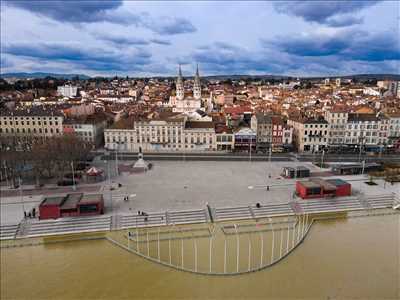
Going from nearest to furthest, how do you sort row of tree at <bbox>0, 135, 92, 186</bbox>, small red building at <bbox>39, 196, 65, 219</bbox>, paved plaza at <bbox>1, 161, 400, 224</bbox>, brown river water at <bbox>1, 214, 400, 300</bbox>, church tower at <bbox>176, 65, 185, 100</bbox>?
brown river water at <bbox>1, 214, 400, 300</bbox> → small red building at <bbox>39, 196, 65, 219</bbox> → paved plaza at <bbox>1, 161, 400, 224</bbox> → row of tree at <bbox>0, 135, 92, 186</bbox> → church tower at <bbox>176, 65, 185, 100</bbox>

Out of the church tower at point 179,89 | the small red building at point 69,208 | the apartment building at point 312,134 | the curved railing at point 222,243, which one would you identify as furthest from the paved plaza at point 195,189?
the church tower at point 179,89

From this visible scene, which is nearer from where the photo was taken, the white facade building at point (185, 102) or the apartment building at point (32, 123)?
the apartment building at point (32, 123)

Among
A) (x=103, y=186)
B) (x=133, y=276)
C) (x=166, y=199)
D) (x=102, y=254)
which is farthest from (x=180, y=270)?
(x=103, y=186)

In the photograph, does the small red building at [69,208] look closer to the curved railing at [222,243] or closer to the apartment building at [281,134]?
the curved railing at [222,243]

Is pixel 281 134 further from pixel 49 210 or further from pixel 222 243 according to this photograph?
pixel 49 210

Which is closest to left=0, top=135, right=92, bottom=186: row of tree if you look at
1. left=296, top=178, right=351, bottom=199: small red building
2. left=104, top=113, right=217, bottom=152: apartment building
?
left=104, top=113, right=217, bottom=152: apartment building

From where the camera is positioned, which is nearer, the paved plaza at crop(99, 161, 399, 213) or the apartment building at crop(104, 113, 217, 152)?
the paved plaza at crop(99, 161, 399, 213)

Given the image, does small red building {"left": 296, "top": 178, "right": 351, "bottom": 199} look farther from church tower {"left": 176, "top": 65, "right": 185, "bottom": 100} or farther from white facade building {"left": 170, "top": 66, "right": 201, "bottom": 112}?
church tower {"left": 176, "top": 65, "right": 185, "bottom": 100}
